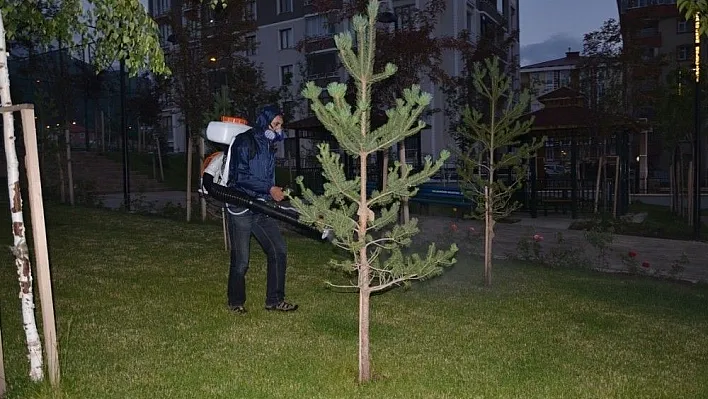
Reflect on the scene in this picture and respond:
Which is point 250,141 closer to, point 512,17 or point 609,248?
point 609,248

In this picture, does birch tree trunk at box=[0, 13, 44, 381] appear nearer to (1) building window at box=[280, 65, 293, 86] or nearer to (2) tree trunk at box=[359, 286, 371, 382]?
(2) tree trunk at box=[359, 286, 371, 382]

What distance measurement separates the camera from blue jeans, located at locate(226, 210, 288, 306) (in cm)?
579

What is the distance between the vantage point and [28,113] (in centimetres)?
381

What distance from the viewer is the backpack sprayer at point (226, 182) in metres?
5.55

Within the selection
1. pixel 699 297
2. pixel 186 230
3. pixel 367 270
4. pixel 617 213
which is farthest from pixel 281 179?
→ pixel 367 270

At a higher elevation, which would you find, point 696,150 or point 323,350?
point 696,150

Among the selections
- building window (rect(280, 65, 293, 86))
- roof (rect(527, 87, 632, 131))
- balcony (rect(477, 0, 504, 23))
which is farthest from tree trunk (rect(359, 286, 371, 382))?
building window (rect(280, 65, 293, 86))

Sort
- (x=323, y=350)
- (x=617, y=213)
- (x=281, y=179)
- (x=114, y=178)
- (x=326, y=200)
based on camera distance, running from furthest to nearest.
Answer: (x=281, y=179) < (x=114, y=178) < (x=617, y=213) < (x=323, y=350) < (x=326, y=200)

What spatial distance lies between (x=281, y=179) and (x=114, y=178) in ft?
23.6

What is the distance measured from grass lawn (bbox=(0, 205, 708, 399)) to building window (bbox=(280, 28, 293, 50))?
132ft

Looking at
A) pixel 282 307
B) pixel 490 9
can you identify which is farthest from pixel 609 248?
pixel 490 9

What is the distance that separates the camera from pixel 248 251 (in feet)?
19.3

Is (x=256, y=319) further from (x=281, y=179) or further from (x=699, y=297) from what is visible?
(x=281, y=179)

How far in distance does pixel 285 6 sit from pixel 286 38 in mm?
2210
